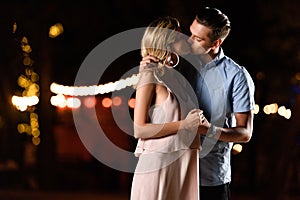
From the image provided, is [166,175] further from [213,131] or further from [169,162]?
[213,131]

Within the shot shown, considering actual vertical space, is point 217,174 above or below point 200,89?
below

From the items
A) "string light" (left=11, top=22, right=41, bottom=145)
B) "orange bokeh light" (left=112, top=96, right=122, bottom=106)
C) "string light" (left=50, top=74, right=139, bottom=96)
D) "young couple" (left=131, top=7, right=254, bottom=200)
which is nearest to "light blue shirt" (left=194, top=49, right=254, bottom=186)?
"young couple" (left=131, top=7, right=254, bottom=200)

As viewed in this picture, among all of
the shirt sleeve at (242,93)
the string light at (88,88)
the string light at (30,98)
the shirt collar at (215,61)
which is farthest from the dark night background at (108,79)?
the shirt sleeve at (242,93)

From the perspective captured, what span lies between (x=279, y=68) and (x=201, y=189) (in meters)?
7.80

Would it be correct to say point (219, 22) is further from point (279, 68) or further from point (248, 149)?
point (248, 149)

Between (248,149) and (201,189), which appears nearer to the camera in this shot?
(201,189)

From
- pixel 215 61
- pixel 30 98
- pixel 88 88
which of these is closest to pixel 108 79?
pixel 88 88

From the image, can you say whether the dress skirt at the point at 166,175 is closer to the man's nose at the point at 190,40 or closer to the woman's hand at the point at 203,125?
the woman's hand at the point at 203,125

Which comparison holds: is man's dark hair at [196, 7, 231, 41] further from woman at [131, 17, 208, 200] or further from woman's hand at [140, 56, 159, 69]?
woman's hand at [140, 56, 159, 69]

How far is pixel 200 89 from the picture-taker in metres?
4.21

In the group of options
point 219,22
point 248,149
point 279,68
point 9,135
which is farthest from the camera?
point 9,135

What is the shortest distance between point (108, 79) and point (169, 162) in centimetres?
1125

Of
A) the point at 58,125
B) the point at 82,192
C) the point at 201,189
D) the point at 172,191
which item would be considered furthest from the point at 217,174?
the point at 58,125

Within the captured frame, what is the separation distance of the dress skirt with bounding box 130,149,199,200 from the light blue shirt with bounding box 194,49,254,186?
1.05 feet
